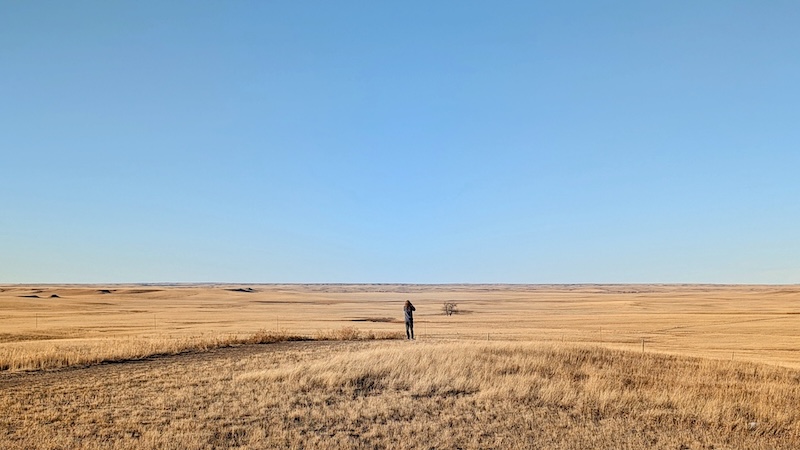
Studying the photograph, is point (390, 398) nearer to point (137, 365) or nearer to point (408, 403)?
point (408, 403)

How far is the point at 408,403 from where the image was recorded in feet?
51.4

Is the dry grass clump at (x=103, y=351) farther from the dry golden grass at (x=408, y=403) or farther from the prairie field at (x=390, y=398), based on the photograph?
the dry golden grass at (x=408, y=403)

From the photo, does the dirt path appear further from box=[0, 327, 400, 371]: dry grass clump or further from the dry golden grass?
box=[0, 327, 400, 371]: dry grass clump

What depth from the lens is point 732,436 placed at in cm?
1366

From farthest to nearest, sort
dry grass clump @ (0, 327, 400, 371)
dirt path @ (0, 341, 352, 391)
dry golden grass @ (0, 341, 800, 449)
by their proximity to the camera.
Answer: dry grass clump @ (0, 327, 400, 371)
dirt path @ (0, 341, 352, 391)
dry golden grass @ (0, 341, 800, 449)

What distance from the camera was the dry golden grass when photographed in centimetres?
1255

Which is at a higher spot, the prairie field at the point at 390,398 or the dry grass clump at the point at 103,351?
the dry grass clump at the point at 103,351

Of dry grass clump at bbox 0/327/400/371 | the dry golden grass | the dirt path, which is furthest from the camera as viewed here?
dry grass clump at bbox 0/327/400/371

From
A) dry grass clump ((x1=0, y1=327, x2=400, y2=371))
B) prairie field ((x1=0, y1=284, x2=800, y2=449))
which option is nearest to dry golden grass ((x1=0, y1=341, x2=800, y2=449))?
prairie field ((x1=0, y1=284, x2=800, y2=449))

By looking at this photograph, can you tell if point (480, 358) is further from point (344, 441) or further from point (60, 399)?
point (60, 399)

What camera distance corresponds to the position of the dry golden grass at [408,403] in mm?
12555

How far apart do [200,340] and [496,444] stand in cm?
1875

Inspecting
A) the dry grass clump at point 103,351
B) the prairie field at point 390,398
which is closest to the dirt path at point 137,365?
the prairie field at point 390,398

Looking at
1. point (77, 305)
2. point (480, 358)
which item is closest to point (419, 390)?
point (480, 358)
